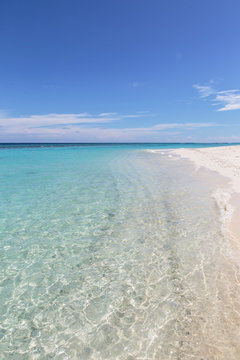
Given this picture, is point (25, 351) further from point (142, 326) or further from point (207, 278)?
point (207, 278)

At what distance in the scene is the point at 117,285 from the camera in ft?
16.9

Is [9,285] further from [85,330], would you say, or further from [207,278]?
[207,278]

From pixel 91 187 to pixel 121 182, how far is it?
2857mm

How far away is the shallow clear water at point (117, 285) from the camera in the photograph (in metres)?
3.63

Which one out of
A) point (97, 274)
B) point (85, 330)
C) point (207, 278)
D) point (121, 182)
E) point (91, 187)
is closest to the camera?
point (85, 330)

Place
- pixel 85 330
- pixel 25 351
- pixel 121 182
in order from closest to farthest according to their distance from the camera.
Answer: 1. pixel 25 351
2. pixel 85 330
3. pixel 121 182

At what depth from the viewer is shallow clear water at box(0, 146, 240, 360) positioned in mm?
3635

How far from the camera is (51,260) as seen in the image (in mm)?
6246

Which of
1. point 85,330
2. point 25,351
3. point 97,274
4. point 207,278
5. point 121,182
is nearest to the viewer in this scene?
point 25,351

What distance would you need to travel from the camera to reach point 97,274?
555 centimetres

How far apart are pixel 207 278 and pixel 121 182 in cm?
1223

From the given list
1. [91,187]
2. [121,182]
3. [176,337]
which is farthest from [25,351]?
[121,182]

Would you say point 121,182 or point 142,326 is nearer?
point 142,326

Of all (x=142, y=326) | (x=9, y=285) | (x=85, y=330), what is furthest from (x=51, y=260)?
(x=142, y=326)
